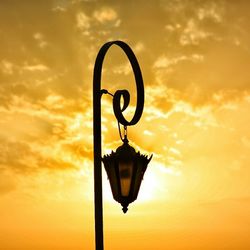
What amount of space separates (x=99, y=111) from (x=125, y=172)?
89cm

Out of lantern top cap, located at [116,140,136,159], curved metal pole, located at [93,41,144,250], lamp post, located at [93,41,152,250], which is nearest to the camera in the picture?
curved metal pole, located at [93,41,144,250]

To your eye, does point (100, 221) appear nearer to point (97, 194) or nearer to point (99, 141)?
point (97, 194)

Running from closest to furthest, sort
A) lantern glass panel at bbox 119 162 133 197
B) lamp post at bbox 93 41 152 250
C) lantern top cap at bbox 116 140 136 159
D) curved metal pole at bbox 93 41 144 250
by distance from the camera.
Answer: curved metal pole at bbox 93 41 144 250
lamp post at bbox 93 41 152 250
lantern glass panel at bbox 119 162 133 197
lantern top cap at bbox 116 140 136 159

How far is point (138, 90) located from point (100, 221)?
2.38m

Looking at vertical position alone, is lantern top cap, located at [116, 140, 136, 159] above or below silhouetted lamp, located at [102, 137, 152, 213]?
above

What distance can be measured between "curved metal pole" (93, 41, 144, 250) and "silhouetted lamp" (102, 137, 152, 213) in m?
0.25

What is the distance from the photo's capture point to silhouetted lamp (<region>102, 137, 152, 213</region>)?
22.7 ft

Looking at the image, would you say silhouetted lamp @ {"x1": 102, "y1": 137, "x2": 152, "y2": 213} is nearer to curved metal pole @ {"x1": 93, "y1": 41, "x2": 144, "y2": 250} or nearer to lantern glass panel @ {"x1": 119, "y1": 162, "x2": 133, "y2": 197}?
lantern glass panel @ {"x1": 119, "y1": 162, "x2": 133, "y2": 197}

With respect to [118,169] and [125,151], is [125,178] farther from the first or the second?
[125,151]

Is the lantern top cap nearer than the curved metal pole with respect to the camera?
No

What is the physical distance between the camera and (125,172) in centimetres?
698

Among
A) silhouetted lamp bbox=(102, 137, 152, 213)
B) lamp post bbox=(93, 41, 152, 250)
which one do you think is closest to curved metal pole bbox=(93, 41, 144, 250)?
lamp post bbox=(93, 41, 152, 250)

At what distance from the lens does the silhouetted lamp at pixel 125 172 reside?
6.93m

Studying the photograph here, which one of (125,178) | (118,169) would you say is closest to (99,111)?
(118,169)
